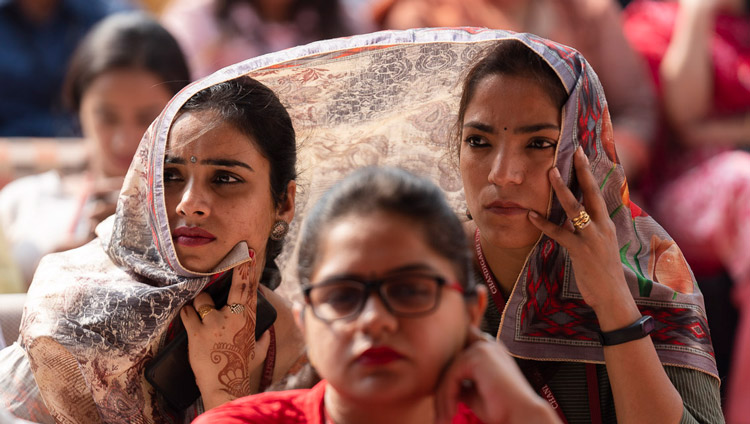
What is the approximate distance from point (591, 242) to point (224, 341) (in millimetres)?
819

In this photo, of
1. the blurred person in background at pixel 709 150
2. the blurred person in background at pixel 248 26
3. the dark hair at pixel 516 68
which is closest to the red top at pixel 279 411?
the dark hair at pixel 516 68

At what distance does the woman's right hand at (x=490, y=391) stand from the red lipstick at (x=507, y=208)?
0.57 m

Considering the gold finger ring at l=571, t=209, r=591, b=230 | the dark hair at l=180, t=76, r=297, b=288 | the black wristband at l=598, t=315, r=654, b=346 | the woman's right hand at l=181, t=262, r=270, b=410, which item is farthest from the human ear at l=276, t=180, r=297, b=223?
the black wristband at l=598, t=315, r=654, b=346

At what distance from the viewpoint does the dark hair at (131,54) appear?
344 centimetres

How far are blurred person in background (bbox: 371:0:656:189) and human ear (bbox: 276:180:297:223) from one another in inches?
74.1

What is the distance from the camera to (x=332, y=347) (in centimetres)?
153

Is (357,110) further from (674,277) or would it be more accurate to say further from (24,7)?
(24,7)

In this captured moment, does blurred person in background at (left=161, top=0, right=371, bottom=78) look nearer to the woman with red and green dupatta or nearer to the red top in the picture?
the woman with red and green dupatta

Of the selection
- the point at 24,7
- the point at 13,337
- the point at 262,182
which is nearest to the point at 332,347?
the point at 262,182

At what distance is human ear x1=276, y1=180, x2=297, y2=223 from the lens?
225 centimetres

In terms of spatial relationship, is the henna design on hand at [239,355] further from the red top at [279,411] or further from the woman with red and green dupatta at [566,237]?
the woman with red and green dupatta at [566,237]

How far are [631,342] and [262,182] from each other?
0.87 m

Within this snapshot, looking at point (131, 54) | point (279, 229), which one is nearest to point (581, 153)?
point (279, 229)

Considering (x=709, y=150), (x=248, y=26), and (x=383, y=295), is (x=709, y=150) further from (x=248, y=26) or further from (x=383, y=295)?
(x=383, y=295)
